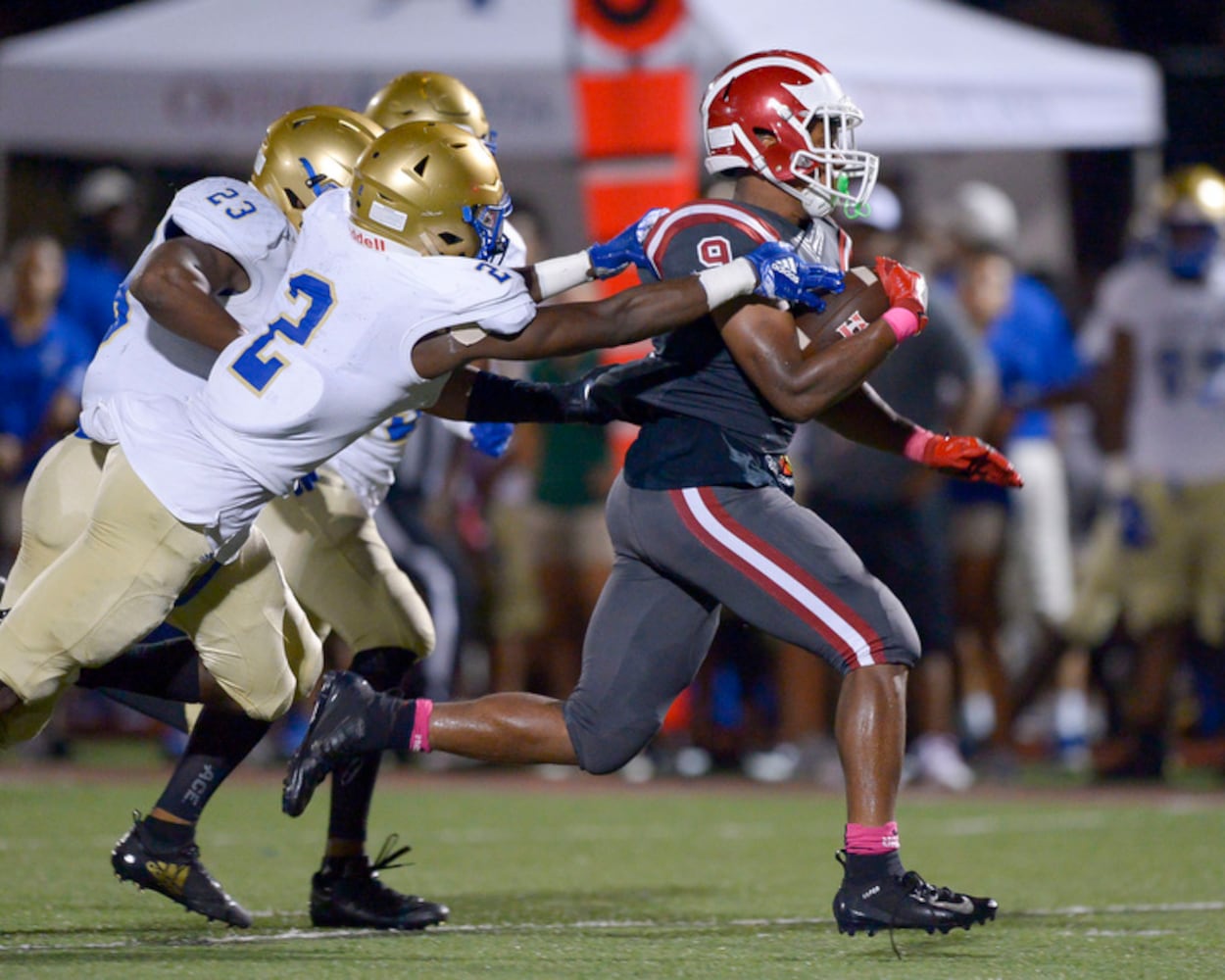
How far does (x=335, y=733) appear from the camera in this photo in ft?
14.9

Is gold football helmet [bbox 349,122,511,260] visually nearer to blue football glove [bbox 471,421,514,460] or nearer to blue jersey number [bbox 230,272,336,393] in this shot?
blue jersey number [bbox 230,272,336,393]

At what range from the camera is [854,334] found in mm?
4418

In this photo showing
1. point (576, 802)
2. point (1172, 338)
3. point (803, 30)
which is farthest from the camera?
point (803, 30)

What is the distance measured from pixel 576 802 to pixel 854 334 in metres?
3.85

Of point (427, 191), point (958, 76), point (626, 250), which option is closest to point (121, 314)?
point (427, 191)

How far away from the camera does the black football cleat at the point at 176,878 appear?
187 inches

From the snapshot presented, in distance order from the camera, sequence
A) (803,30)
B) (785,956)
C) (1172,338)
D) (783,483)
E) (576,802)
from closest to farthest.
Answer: (785,956) < (783,483) < (576,802) < (1172,338) < (803,30)

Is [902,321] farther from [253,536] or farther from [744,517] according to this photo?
[253,536]

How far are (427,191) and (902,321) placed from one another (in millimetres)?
1008

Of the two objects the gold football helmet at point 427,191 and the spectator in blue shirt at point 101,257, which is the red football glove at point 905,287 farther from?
the spectator in blue shirt at point 101,257

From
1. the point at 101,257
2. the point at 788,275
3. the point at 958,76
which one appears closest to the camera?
the point at 788,275

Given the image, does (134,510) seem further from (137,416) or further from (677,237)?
(677,237)

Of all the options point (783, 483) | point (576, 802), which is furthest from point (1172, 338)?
point (783, 483)

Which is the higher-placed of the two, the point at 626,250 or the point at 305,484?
the point at 626,250
